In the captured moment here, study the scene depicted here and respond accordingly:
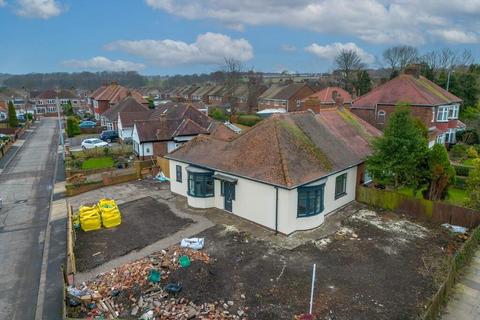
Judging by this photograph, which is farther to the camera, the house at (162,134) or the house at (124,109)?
the house at (124,109)

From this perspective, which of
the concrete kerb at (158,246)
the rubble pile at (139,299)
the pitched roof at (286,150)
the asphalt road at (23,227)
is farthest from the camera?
the pitched roof at (286,150)

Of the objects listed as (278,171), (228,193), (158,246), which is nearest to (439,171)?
(278,171)

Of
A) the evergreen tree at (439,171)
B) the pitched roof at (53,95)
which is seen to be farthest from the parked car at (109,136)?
the pitched roof at (53,95)

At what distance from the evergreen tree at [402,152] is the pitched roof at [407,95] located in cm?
1389

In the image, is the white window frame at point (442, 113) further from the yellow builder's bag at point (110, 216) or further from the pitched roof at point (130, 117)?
the pitched roof at point (130, 117)

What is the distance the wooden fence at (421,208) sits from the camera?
58.9 feet

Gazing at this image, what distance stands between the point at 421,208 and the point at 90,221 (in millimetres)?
18204

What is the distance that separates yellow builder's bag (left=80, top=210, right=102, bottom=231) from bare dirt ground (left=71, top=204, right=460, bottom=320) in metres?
5.93

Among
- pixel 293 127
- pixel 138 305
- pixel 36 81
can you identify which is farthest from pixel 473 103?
pixel 36 81

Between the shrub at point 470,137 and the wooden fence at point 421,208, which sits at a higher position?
the shrub at point 470,137

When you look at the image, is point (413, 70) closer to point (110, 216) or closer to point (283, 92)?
point (110, 216)

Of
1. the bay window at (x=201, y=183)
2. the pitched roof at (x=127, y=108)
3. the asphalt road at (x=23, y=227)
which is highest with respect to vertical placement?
the pitched roof at (x=127, y=108)

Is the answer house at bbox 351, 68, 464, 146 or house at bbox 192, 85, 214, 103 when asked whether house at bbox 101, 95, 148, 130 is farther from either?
house at bbox 192, 85, 214, 103

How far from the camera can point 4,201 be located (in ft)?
78.9
